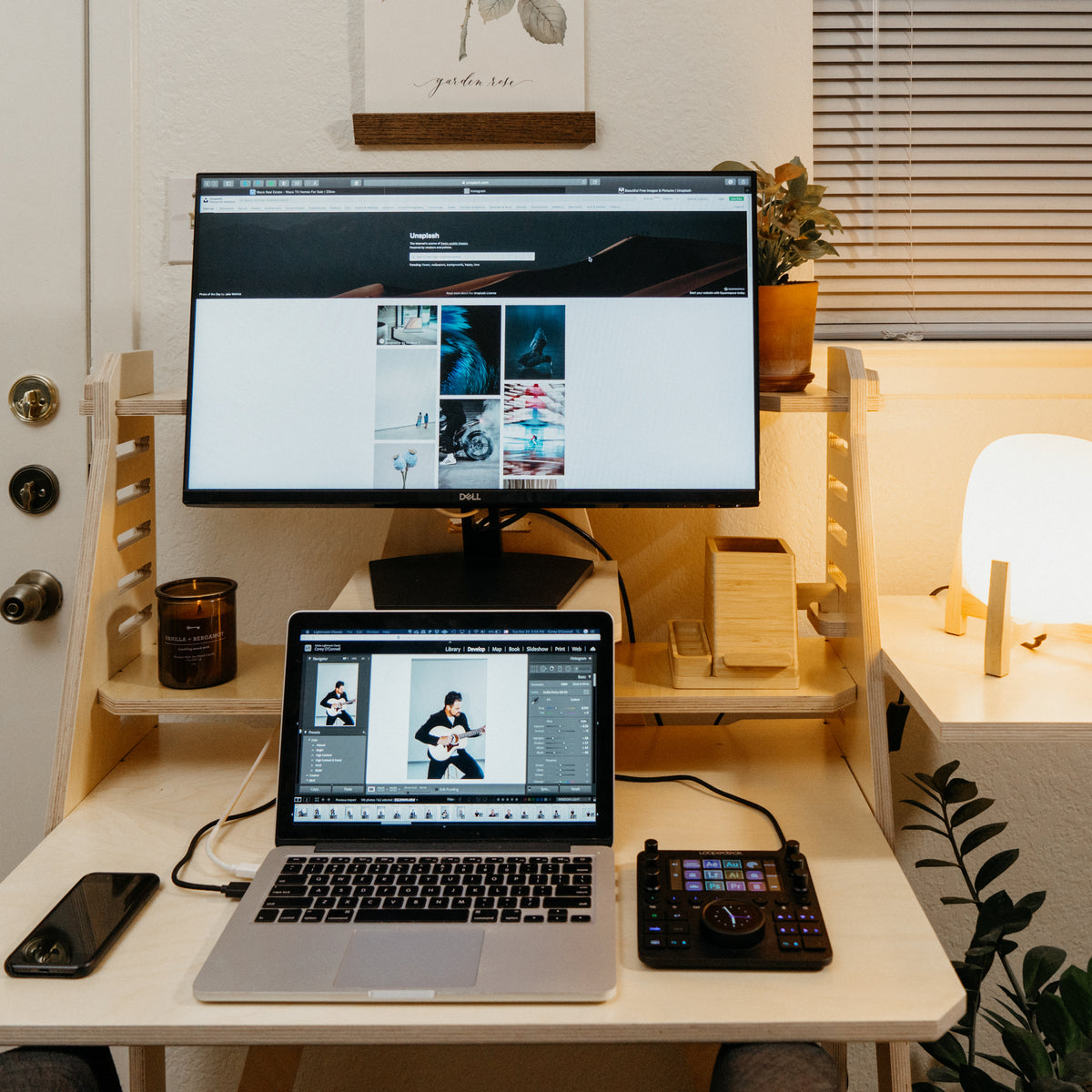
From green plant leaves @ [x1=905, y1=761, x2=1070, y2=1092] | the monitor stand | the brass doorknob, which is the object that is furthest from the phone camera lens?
green plant leaves @ [x1=905, y1=761, x2=1070, y2=1092]

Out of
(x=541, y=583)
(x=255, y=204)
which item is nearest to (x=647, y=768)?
(x=541, y=583)

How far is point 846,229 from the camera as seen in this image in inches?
52.2

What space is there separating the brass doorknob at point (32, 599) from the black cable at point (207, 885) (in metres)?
0.50

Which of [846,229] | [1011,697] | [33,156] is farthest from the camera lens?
[846,229]

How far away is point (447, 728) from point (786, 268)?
60 centimetres

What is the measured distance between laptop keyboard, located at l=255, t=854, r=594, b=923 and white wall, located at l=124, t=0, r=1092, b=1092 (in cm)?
51

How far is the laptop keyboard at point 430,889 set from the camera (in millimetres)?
772

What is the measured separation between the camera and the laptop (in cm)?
82

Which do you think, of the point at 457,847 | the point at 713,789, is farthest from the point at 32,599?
the point at 713,789

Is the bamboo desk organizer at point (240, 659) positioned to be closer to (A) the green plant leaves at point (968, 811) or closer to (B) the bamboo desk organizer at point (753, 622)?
(B) the bamboo desk organizer at point (753, 622)

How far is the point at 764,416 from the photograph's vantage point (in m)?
1.26

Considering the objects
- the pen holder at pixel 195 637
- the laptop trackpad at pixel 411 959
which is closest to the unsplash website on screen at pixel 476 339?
the pen holder at pixel 195 637

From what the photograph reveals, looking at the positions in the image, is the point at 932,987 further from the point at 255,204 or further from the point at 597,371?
the point at 255,204

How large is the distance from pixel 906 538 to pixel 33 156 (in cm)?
123
